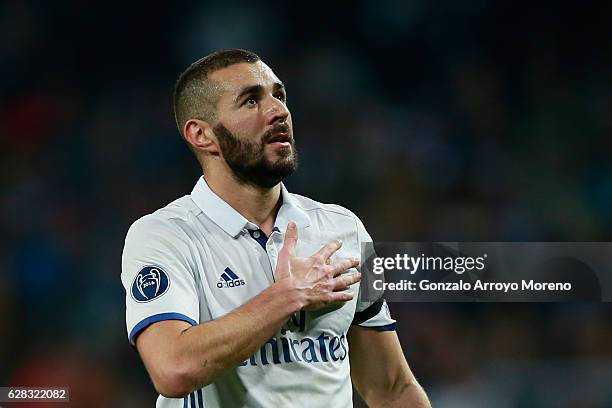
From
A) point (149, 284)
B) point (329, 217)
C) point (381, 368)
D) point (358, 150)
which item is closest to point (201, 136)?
point (329, 217)

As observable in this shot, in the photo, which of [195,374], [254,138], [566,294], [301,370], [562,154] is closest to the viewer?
[195,374]

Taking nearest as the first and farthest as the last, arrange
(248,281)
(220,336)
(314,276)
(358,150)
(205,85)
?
(220,336), (314,276), (248,281), (205,85), (358,150)

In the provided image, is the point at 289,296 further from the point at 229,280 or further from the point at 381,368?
the point at 381,368

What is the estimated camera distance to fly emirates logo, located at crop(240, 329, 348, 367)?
165 centimetres

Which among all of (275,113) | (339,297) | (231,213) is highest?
(275,113)

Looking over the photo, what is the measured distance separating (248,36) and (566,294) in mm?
2025

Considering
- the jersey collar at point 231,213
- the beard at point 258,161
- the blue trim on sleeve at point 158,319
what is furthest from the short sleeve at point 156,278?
the beard at point 258,161

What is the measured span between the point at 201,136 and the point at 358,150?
2126 mm

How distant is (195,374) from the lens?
148cm

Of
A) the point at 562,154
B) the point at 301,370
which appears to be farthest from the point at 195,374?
the point at 562,154

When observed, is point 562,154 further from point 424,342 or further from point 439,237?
point 424,342

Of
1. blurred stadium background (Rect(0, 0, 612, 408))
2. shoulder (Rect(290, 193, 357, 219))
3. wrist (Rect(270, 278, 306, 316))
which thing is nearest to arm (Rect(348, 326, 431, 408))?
shoulder (Rect(290, 193, 357, 219))

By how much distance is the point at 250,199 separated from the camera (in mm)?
1861

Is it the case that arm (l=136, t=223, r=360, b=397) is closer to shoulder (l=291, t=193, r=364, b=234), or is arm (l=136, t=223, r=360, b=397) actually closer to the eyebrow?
shoulder (l=291, t=193, r=364, b=234)
